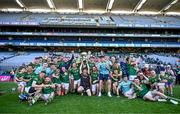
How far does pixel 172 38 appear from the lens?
5259 centimetres

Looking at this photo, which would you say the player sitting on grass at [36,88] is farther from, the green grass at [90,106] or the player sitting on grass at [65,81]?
the player sitting on grass at [65,81]

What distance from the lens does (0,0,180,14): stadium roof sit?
58.0 meters

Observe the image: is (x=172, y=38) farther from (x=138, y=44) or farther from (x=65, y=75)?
(x=65, y=75)

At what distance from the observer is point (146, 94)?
1170cm

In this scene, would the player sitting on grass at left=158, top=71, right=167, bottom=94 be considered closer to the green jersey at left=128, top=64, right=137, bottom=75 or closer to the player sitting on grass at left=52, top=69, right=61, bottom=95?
the green jersey at left=128, top=64, right=137, bottom=75

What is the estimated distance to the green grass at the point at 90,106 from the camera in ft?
31.2

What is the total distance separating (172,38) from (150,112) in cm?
4571

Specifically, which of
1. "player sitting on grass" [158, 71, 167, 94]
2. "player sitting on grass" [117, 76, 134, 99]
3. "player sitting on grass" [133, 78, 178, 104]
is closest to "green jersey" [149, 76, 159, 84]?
"player sitting on grass" [158, 71, 167, 94]

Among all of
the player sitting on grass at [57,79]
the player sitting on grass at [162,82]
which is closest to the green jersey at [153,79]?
the player sitting on grass at [162,82]

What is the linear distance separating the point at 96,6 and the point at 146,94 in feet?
165

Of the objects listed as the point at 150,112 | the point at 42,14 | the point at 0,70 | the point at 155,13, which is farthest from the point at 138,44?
the point at 150,112

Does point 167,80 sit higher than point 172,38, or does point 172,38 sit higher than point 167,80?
point 172,38

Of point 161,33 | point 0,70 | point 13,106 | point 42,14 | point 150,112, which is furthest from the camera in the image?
point 42,14

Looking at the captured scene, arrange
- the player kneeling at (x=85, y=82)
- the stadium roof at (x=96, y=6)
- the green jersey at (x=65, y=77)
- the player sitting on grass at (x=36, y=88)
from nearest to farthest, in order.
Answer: the player sitting on grass at (x=36, y=88), the player kneeling at (x=85, y=82), the green jersey at (x=65, y=77), the stadium roof at (x=96, y=6)
